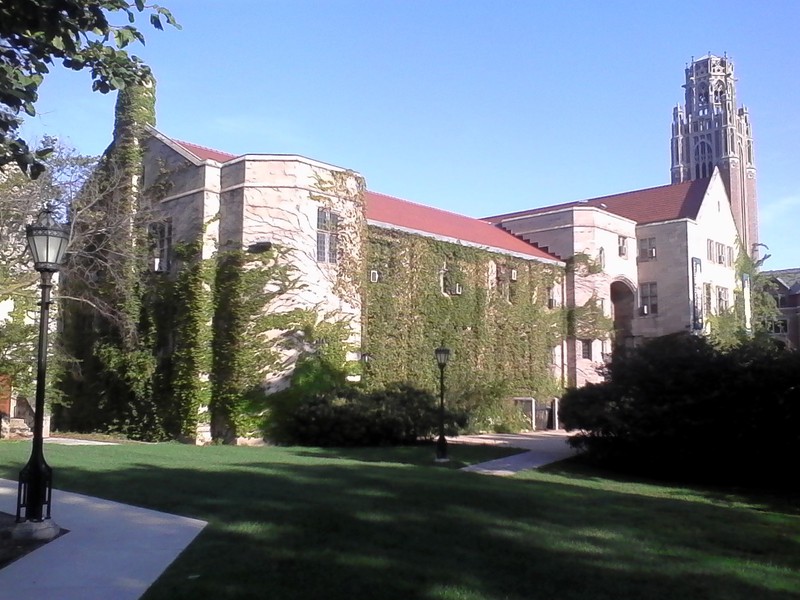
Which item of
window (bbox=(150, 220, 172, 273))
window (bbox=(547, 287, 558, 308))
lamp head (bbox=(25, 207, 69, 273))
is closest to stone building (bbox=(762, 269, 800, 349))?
window (bbox=(547, 287, 558, 308))

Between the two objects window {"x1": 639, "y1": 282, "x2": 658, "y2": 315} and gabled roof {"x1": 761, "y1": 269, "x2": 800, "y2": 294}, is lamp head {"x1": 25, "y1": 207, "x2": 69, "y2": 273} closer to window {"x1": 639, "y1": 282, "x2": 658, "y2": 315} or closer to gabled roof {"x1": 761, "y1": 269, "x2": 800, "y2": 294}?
window {"x1": 639, "y1": 282, "x2": 658, "y2": 315}

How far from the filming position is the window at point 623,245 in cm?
4000

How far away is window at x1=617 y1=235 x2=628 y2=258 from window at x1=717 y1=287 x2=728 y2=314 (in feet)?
21.0

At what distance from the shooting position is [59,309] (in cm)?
2947

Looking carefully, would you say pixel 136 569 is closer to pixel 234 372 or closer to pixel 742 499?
pixel 742 499

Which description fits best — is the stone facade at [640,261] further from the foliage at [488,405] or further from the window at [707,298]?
the foliage at [488,405]

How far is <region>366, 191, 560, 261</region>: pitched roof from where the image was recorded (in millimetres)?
31609

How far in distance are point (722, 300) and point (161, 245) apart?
2974 centimetres

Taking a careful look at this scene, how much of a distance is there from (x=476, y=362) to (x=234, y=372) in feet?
35.6

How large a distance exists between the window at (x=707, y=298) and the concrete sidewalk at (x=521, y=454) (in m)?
13.9

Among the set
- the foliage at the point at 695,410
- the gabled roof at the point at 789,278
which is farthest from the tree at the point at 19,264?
the gabled roof at the point at 789,278

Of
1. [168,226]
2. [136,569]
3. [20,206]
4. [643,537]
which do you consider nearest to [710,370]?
[643,537]

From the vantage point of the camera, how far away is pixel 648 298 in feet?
133

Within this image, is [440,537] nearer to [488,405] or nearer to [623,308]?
[488,405]
